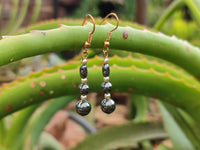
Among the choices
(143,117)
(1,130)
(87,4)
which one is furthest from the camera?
(87,4)

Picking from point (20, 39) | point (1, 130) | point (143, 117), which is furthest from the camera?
point (143, 117)

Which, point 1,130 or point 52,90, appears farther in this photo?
point 1,130

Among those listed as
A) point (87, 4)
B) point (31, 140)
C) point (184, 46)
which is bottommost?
point (31, 140)

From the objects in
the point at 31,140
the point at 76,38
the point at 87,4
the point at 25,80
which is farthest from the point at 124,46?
the point at 87,4

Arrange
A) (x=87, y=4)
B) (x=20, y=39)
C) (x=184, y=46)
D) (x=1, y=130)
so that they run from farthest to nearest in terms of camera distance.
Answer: (x=87, y=4) < (x=1, y=130) < (x=184, y=46) < (x=20, y=39)

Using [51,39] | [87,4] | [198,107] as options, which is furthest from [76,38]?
[87,4]

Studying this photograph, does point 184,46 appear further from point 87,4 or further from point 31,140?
point 87,4

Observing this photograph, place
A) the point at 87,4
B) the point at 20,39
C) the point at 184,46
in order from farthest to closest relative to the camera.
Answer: the point at 87,4 → the point at 184,46 → the point at 20,39

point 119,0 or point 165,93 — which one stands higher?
point 119,0

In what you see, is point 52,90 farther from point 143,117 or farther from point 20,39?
point 143,117
